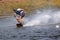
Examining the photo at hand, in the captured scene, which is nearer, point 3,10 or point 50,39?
point 50,39

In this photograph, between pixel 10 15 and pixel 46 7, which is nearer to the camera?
pixel 10 15

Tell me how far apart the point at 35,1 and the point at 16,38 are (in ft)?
81.3

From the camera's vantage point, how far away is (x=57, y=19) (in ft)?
92.7

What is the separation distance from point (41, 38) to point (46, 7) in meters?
23.4

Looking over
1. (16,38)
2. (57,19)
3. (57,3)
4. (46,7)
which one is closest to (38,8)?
(46,7)

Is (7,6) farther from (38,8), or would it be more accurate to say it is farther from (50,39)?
(50,39)

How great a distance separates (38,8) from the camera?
39.5 m

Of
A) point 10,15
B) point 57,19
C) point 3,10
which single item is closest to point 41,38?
point 57,19

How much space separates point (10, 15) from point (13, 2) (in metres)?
4.82

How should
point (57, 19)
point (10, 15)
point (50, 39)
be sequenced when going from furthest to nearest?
point (10, 15)
point (57, 19)
point (50, 39)

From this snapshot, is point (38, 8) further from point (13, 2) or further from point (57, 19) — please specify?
point (57, 19)

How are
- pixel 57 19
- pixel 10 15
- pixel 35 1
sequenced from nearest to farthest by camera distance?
pixel 57 19
pixel 10 15
pixel 35 1

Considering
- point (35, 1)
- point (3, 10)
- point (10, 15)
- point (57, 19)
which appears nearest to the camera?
point (57, 19)

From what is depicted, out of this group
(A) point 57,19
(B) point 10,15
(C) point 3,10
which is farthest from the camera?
(C) point 3,10
